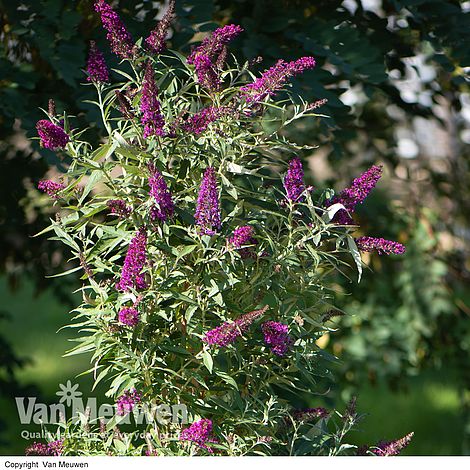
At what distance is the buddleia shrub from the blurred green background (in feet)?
2.29

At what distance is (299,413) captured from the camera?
1966mm

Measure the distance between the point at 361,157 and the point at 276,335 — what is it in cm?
340

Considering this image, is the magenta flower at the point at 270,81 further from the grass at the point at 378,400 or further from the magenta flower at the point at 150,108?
Answer: the grass at the point at 378,400

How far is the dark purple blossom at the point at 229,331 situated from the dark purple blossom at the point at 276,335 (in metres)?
0.06

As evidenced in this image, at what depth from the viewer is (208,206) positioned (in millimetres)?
1655

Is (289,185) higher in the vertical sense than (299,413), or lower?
higher

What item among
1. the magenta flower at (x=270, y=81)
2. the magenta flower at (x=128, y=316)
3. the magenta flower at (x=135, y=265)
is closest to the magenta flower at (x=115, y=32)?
the magenta flower at (x=270, y=81)

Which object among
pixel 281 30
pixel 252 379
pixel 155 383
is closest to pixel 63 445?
pixel 155 383

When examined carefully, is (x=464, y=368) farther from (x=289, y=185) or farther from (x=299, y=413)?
(x=289, y=185)

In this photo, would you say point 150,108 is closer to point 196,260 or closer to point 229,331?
point 196,260

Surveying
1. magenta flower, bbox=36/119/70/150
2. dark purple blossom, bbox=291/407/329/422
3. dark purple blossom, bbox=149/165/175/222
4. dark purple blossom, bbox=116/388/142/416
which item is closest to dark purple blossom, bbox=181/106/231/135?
dark purple blossom, bbox=149/165/175/222

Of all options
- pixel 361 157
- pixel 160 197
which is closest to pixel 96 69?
pixel 160 197

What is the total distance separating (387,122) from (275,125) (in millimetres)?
979

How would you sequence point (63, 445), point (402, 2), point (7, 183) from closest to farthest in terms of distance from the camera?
point (63, 445) < point (402, 2) < point (7, 183)
